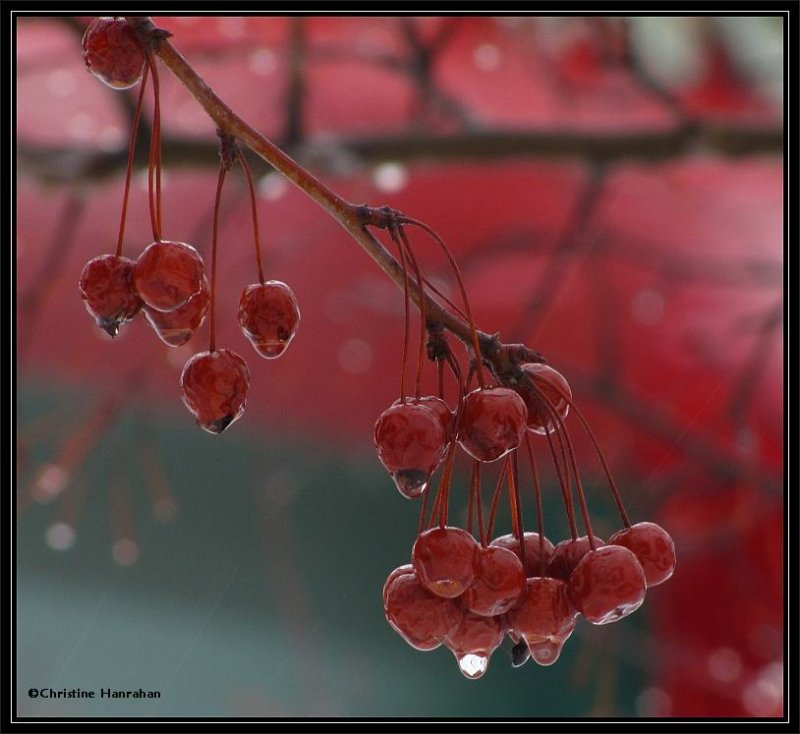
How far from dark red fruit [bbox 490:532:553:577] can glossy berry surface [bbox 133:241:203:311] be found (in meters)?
0.13

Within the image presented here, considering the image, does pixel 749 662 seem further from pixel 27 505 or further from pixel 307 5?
pixel 307 5

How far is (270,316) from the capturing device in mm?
294

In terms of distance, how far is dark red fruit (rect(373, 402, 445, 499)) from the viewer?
265 mm

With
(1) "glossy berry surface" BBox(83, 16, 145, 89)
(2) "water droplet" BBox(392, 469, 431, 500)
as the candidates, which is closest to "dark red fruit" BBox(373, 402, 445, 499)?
(2) "water droplet" BBox(392, 469, 431, 500)

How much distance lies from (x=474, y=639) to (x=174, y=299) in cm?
15

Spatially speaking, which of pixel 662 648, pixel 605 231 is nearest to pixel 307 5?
pixel 605 231

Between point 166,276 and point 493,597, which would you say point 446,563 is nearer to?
point 493,597

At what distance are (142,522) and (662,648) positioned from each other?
0.78 meters

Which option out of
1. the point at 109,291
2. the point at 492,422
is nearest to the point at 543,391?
the point at 492,422

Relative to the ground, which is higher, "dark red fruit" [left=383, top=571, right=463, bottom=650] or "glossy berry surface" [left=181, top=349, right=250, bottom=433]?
"glossy berry surface" [left=181, top=349, right=250, bottom=433]

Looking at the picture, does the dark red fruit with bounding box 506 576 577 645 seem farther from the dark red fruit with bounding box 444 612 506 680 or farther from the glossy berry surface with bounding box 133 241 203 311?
the glossy berry surface with bounding box 133 241 203 311

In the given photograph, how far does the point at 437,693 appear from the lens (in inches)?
48.8

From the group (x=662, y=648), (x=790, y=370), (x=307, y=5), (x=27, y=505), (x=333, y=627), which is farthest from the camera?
(x=662, y=648)

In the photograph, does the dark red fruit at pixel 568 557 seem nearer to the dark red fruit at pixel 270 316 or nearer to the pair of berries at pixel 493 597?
the pair of berries at pixel 493 597
